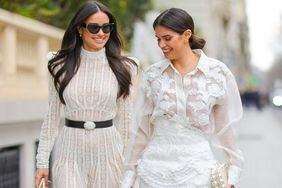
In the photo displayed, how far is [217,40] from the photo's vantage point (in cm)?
4878

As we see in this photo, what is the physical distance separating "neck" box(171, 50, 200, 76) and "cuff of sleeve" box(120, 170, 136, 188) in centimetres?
57

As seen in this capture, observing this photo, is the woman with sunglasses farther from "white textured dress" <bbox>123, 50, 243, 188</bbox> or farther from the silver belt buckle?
"white textured dress" <bbox>123, 50, 243, 188</bbox>

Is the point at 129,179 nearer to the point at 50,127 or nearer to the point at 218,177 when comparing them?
the point at 218,177

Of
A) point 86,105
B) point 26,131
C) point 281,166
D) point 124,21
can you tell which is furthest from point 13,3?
point 124,21

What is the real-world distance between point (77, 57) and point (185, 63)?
687mm

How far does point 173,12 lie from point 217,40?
149 ft

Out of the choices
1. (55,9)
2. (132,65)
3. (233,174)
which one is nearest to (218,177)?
(233,174)

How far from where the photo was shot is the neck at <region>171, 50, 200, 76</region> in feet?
12.3

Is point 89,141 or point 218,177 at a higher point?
point 89,141

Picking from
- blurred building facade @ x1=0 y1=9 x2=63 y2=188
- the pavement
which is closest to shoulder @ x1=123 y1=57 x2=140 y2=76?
the pavement

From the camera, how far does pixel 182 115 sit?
370 cm

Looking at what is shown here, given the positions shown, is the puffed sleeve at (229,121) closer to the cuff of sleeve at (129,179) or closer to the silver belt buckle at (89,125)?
the cuff of sleeve at (129,179)

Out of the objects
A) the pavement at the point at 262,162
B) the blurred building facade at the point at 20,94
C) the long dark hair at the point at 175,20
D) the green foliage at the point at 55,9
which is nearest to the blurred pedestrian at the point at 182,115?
the long dark hair at the point at 175,20

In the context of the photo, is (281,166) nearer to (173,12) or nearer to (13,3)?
(13,3)
